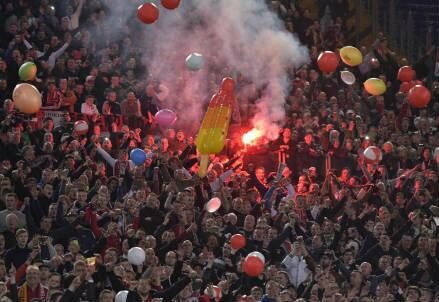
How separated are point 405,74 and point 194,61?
3740 mm

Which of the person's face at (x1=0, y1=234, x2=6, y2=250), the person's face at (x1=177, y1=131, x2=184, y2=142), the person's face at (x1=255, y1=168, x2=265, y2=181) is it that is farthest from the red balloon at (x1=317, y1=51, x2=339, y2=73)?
the person's face at (x1=0, y1=234, x2=6, y2=250)

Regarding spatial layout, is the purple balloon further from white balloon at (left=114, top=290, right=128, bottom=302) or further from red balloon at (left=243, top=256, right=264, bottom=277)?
white balloon at (left=114, top=290, right=128, bottom=302)

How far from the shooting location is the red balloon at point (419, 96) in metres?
19.2

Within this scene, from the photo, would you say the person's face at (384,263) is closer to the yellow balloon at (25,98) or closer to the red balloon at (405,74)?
the yellow balloon at (25,98)

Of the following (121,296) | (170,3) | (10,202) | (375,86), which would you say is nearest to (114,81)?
(170,3)

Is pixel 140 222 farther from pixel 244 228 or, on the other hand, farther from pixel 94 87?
pixel 94 87

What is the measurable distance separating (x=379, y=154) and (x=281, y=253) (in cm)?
290

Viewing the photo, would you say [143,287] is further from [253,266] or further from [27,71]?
[27,71]

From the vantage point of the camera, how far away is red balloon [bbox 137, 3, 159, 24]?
18500 millimetres

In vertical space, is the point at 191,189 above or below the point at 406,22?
above

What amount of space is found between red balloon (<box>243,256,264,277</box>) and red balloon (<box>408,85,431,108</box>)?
540 centimetres

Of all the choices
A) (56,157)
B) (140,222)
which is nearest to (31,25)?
(56,157)

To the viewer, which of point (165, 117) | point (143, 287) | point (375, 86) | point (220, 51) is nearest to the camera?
point (143, 287)

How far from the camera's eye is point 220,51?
66.0 feet
